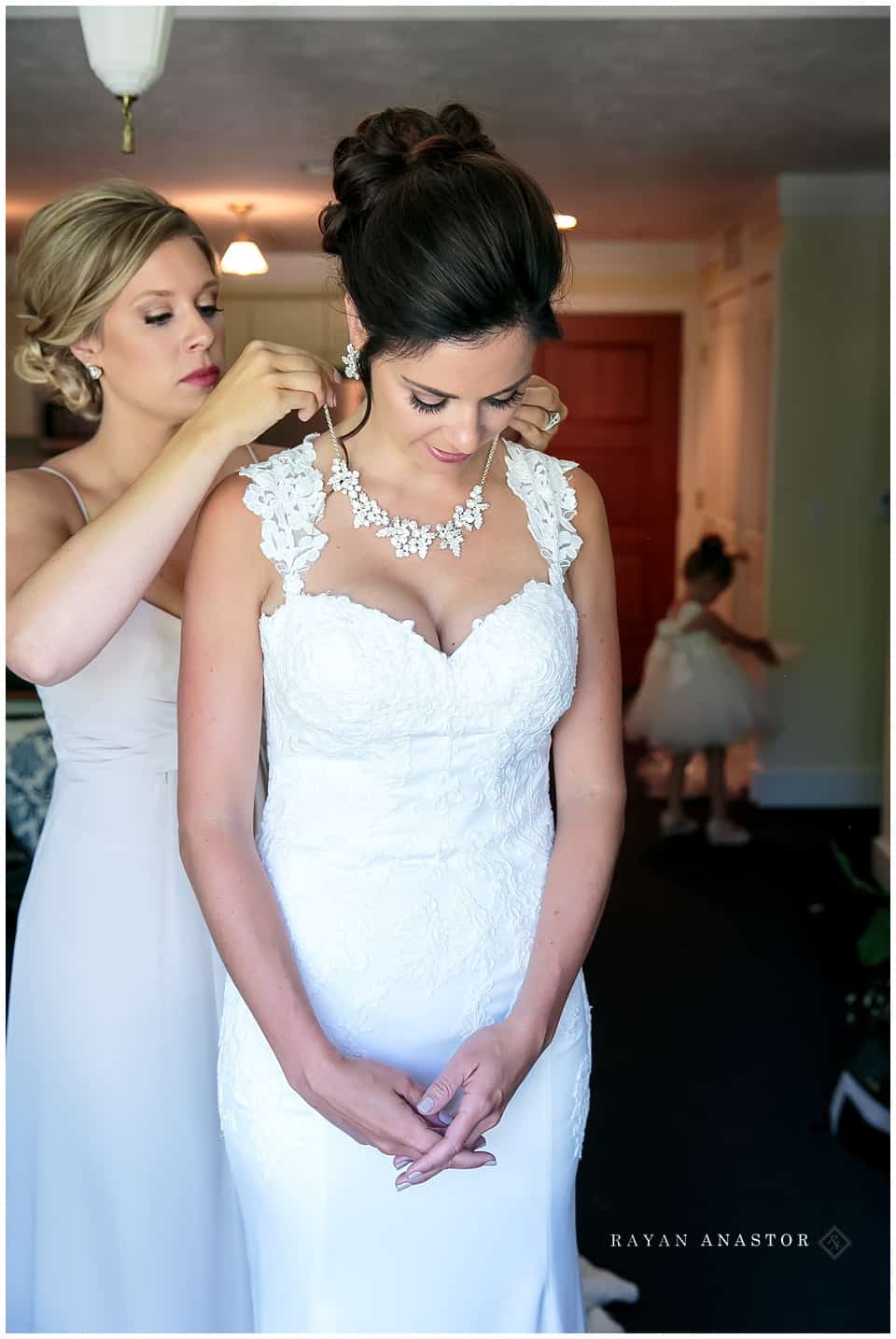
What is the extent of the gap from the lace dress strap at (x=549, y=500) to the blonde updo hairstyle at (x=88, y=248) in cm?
47

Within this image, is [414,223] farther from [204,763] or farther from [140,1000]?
[140,1000]

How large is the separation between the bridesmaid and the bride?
11.3 inches

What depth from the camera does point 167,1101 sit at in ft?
5.56

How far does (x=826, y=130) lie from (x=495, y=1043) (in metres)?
3.72

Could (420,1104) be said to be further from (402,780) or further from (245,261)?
(245,261)

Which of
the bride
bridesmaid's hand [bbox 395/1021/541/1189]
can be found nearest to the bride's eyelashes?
the bride

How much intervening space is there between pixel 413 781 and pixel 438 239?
0.52 meters

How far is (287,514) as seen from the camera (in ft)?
4.30

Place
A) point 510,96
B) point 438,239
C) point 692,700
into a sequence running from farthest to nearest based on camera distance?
point 692,700 → point 510,96 → point 438,239

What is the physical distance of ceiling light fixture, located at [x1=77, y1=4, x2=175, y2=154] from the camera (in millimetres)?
1839

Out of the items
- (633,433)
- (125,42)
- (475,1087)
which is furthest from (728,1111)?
(125,42)

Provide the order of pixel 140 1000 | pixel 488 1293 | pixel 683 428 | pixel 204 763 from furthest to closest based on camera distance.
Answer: pixel 683 428 → pixel 140 1000 → pixel 488 1293 → pixel 204 763

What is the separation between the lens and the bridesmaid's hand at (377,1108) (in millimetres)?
1257

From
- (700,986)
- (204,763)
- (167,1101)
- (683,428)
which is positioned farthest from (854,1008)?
(683,428)
